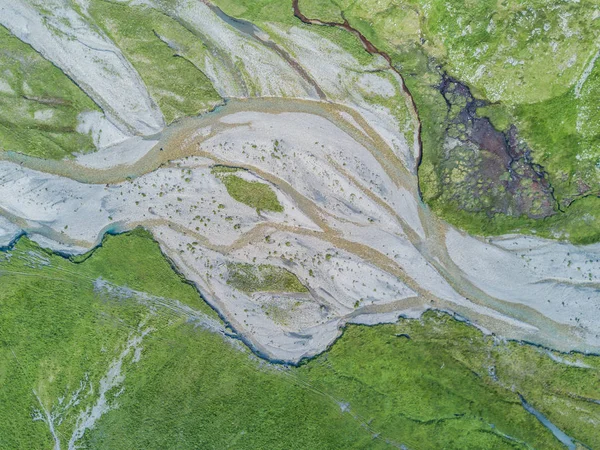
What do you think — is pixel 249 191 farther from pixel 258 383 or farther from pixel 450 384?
pixel 450 384

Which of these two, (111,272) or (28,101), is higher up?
(28,101)

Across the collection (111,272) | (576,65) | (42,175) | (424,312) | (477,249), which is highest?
(576,65)

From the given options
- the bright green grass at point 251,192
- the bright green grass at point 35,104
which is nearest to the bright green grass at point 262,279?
the bright green grass at point 251,192

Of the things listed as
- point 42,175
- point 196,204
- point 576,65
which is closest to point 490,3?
point 576,65

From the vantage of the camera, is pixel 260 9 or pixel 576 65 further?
pixel 260 9

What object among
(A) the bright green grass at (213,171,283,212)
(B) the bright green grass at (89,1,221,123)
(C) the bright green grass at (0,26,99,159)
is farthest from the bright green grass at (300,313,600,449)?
(C) the bright green grass at (0,26,99,159)

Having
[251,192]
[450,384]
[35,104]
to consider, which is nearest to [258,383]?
[450,384]

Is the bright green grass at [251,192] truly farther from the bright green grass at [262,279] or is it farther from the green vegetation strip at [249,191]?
the bright green grass at [262,279]

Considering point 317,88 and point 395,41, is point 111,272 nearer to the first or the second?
point 317,88
